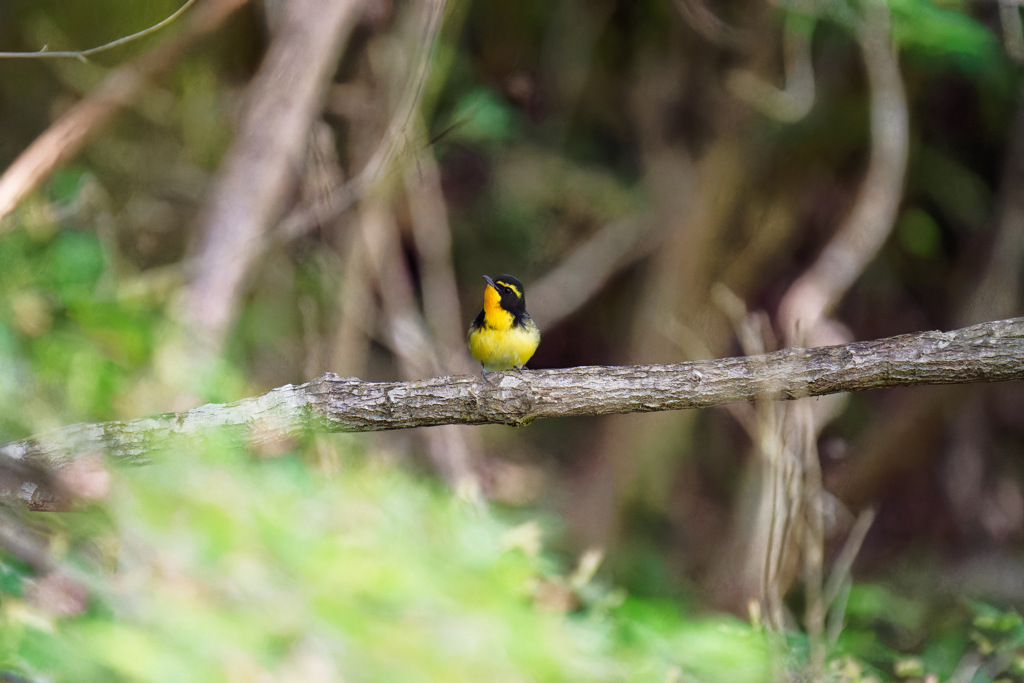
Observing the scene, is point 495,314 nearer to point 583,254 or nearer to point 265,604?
point 265,604

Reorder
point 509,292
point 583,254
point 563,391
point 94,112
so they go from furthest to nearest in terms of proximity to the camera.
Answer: point 583,254
point 94,112
point 509,292
point 563,391

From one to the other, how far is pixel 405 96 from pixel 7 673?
14.6 feet

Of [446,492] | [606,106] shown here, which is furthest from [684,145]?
[446,492]

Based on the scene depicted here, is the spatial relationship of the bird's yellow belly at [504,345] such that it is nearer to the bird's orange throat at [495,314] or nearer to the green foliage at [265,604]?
the bird's orange throat at [495,314]

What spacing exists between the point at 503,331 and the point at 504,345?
0.25 feet

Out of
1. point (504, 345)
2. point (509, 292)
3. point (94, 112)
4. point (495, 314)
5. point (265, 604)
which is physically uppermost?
point (94, 112)

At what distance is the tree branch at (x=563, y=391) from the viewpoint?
276cm

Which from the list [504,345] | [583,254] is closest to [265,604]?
[504,345]

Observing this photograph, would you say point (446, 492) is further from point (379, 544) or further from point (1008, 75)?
point (1008, 75)

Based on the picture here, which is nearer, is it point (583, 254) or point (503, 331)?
point (503, 331)

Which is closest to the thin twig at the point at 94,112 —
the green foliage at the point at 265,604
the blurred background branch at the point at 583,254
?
the blurred background branch at the point at 583,254

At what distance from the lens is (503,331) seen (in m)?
4.50

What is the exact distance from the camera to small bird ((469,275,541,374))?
449 centimetres

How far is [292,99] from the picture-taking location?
6.50 meters
